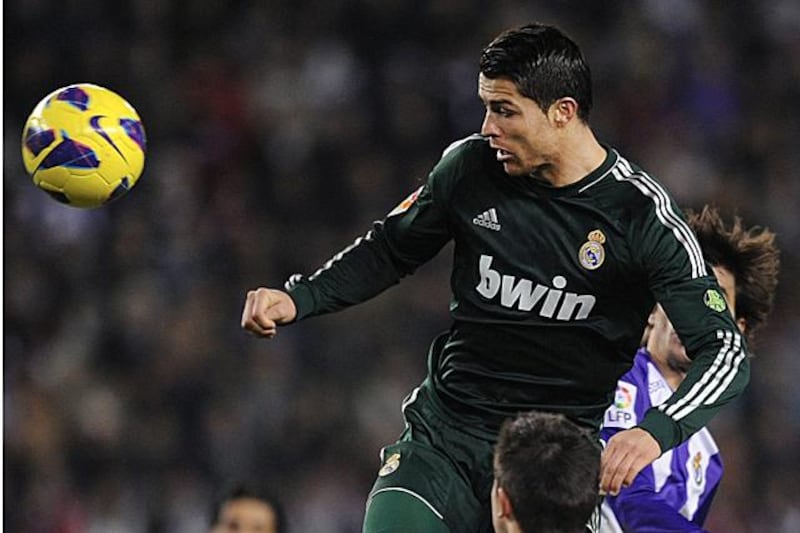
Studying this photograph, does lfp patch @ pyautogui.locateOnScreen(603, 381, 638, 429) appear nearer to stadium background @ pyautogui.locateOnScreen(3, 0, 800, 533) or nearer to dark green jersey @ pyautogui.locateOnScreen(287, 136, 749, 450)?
dark green jersey @ pyautogui.locateOnScreen(287, 136, 749, 450)

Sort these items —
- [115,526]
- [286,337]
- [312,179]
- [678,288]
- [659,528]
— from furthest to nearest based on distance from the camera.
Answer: [312,179] < [286,337] < [115,526] < [659,528] < [678,288]


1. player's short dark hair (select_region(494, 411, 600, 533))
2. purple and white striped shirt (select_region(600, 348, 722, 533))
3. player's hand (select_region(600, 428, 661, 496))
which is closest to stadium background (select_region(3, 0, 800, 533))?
purple and white striped shirt (select_region(600, 348, 722, 533))

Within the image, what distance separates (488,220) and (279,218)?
5.79 m

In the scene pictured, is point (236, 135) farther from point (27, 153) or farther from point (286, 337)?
point (27, 153)

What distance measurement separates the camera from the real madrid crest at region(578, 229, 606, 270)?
12.3 ft

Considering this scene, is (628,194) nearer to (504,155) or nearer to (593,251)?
(593,251)

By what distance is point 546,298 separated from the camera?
12.5 feet

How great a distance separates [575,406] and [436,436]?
359 millimetres

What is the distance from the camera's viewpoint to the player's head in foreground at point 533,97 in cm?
370

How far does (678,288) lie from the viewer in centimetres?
365

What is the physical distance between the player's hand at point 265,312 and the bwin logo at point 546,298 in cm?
55

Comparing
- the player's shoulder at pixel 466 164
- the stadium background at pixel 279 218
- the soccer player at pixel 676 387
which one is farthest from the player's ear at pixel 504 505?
the stadium background at pixel 279 218

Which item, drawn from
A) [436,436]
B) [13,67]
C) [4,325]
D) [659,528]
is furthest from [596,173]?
[13,67]

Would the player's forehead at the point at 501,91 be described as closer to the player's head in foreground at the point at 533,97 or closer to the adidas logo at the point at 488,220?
the player's head in foreground at the point at 533,97
